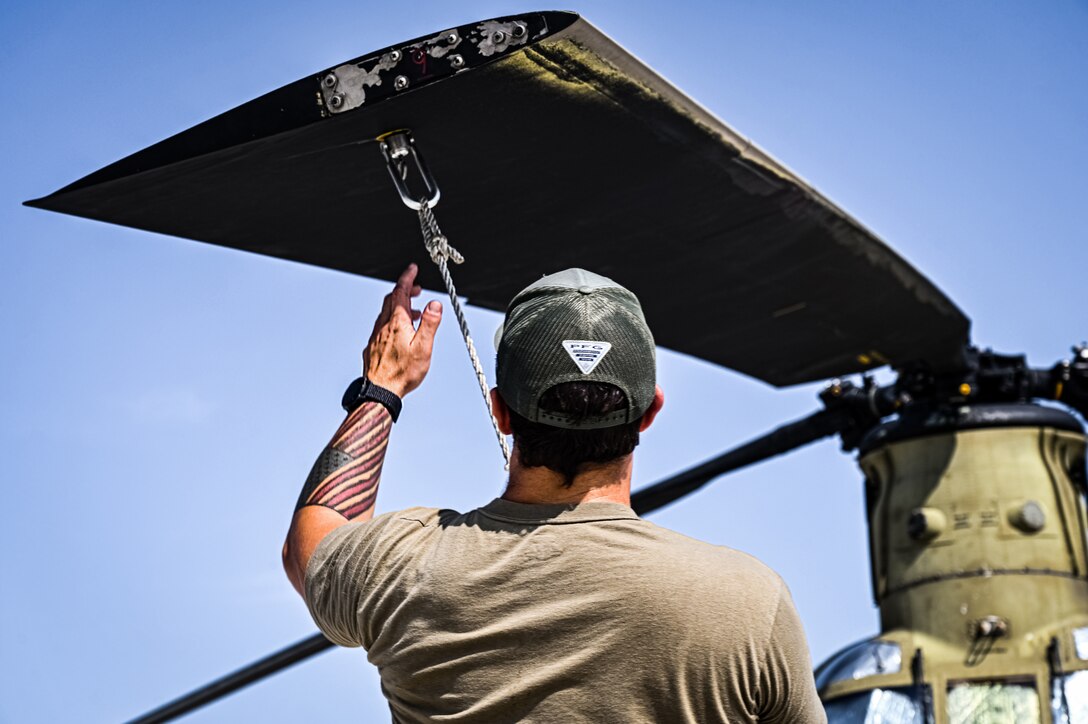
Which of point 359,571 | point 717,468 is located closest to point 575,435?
point 359,571

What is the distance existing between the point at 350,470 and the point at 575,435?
369mm

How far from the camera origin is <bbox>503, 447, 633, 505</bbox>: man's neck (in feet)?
6.46

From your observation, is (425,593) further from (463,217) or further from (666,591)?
(463,217)

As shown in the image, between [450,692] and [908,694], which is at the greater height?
[450,692]

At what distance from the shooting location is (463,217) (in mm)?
4129

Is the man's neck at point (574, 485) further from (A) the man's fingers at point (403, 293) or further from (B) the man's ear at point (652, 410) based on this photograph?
(A) the man's fingers at point (403, 293)

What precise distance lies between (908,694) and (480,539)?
484 cm

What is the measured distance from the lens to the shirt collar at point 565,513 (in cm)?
194

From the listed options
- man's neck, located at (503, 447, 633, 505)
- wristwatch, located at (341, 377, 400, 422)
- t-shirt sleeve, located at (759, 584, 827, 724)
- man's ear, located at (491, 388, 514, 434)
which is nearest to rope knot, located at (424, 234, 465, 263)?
wristwatch, located at (341, 377, 400, 422)

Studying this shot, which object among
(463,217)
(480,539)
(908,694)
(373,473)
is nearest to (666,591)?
(480,539)

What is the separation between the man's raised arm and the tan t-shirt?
119 millimetres

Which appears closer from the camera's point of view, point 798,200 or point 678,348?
point 798,200

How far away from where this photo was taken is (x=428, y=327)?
7.57 feet

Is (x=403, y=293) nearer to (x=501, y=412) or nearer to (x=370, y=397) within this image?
(x=370, y=397)
